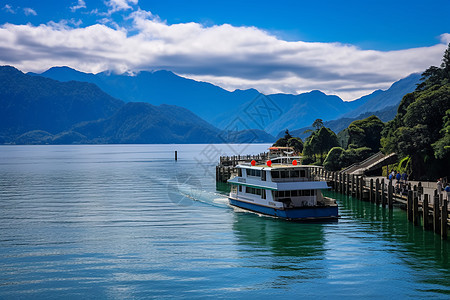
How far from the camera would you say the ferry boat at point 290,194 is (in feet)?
128

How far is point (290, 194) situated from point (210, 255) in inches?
550

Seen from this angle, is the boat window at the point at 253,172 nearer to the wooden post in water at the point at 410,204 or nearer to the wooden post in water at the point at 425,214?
the wooden post in water at the point at 410,204

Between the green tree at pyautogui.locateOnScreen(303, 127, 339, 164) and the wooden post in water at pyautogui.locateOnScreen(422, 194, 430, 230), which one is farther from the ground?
the green tree at pyautogui.locateOnScreen(303, 127, 339, 164)

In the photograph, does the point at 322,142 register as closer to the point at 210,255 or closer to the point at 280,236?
the point at 280,236

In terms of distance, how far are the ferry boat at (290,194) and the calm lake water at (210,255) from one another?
49.9 inches

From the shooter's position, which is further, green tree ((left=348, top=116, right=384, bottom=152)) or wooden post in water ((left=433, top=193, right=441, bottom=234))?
green tree ((left=348, top=116, right=384, bottom=152))

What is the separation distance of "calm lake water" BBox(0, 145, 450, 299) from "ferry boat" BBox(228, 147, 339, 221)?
127 cm

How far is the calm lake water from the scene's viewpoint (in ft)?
73.4

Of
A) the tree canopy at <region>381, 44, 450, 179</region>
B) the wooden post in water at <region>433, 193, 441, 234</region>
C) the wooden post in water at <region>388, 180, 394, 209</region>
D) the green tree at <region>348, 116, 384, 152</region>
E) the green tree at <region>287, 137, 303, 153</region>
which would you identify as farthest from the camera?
the green tree at <region>287, 137, 303, 153</region>

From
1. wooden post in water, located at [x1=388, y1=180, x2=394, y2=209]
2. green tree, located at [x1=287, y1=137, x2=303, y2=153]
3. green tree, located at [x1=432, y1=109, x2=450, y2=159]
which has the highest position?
green tree, located at [x1=287, y1=137, x2=303, y2=153]

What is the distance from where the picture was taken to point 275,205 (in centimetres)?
4000

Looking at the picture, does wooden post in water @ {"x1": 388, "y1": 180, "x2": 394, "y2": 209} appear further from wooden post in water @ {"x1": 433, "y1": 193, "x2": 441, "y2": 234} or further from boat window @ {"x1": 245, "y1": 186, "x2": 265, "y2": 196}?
boat window @ {"x1": 245, "y1": 186, "x2": 265, "y2": 196}

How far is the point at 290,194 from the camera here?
40406mm

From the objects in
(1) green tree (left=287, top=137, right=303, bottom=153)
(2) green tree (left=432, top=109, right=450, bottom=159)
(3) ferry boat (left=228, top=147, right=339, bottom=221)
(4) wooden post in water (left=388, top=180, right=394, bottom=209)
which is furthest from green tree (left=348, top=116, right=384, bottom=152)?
(3) ferry boat (left=228, top=147, right=339, bottom=221)
